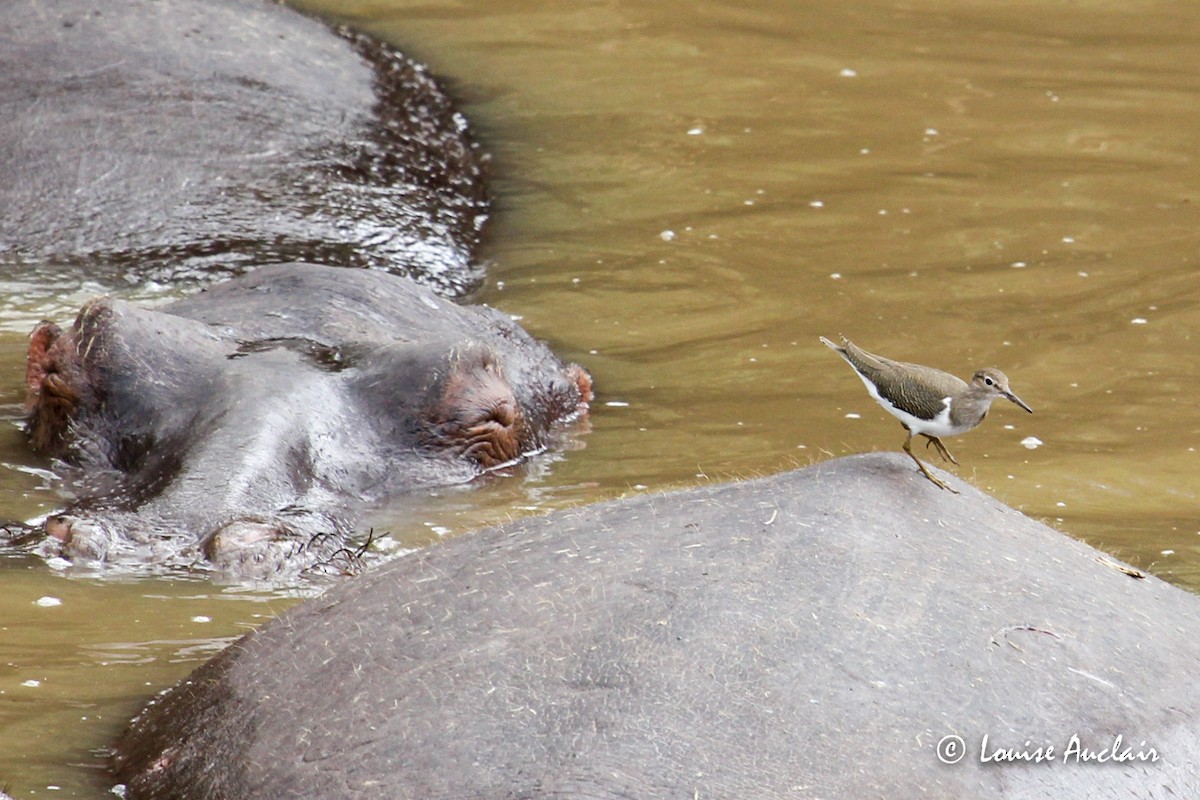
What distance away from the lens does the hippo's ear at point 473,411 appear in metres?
A: 5.70

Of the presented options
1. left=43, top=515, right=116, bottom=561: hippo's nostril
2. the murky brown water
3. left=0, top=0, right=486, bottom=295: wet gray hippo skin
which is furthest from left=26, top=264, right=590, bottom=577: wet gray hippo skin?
left=0, top=0, right=486, bottom=295: wet gray hippo skin

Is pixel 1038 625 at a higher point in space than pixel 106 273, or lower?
higher

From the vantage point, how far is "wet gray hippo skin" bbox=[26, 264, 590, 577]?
4.73m

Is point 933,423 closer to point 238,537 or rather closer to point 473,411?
point 238,537

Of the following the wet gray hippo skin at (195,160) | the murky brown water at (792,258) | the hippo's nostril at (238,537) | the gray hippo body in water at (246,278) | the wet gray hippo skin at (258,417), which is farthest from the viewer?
the wet gray hippo skin at (195,160)

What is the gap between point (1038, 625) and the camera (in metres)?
3.42

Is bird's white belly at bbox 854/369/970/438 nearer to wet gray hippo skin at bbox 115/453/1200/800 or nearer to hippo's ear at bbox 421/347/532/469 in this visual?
wet gray hippo skin at bbox 115/453/1200/800

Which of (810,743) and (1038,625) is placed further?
(1038,625)

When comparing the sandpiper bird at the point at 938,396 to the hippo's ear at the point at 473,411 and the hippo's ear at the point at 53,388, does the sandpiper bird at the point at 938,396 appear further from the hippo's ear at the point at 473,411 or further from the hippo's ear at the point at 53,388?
the hippo's ear at the point at 53,388

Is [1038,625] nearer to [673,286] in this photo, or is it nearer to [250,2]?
[673,286]

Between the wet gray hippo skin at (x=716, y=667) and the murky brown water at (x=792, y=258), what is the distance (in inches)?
22.7

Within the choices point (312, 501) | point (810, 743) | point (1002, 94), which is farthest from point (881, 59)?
point (810, 743)

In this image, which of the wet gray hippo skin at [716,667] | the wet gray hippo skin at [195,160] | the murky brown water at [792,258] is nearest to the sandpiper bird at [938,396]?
the wet gray hippo skin at [716,667]

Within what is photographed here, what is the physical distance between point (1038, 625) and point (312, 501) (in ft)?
7.72
